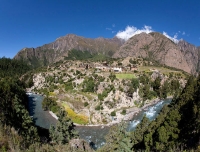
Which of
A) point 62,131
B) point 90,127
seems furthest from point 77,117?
point 62,131

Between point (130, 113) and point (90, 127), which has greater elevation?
point (130, 113)

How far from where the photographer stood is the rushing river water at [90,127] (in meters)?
49.4

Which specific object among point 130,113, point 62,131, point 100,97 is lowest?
point 130,113

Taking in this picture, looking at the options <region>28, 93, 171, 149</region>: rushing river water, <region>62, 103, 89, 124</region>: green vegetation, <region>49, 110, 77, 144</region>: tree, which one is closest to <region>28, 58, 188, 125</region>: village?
<region>62, 103, 89, 124</region>: green vegetation

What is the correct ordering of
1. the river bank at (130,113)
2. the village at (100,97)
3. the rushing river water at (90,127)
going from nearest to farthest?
the rushing river water at (90,127), the river bank at (130,113), the village at (100,97)

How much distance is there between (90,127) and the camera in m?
58.5

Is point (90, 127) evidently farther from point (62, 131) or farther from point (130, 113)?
point (62, 131)

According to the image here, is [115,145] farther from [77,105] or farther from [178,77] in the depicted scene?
[178,77]

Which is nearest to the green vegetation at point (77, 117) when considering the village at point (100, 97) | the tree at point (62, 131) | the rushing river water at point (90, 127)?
the village at point (100, 97)

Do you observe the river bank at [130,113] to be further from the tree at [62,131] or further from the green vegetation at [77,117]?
the tree at [62,131]

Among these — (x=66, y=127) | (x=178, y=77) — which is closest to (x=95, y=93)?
(x=66, y=127)

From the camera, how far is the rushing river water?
49.4 m

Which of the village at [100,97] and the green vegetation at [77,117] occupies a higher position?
the village at [100,97]

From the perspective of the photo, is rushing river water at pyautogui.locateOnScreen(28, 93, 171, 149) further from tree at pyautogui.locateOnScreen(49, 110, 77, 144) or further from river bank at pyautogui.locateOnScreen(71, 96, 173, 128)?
tree at pyautogui.locateOnScreen(49, 110, 77, 144)
